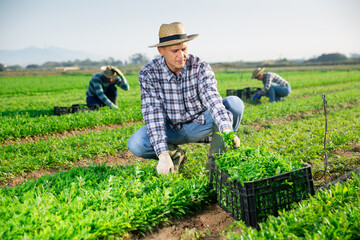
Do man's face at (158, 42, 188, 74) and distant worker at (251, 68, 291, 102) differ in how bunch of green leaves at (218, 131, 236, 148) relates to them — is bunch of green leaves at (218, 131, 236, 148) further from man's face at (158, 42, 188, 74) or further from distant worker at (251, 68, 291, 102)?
distant worker at (251, 68, 291, 102)

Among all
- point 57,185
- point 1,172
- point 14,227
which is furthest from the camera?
point 1,172

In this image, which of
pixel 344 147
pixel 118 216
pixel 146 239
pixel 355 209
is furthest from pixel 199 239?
pixel 344 147

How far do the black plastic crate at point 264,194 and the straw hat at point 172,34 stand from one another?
1.60 metres

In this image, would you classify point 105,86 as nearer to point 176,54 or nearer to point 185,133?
point 185,133

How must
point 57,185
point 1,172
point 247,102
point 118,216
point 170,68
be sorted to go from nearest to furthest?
point 118,216, point 57,185, point 170,68, point 1,172, point 247,102

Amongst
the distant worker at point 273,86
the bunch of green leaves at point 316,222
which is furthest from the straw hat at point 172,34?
the distant worker at point 273,86

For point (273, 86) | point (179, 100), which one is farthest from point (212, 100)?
point (273, 86)

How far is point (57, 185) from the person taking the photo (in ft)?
10.6

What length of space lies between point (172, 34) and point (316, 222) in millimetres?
2461

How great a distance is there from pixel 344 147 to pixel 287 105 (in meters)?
4.31

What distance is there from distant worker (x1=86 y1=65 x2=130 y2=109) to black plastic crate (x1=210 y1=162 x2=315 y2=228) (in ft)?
21.3

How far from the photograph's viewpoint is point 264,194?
2.54 meters

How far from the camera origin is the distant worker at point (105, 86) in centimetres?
862

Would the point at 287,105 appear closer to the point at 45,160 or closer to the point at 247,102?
the point at 247,102
